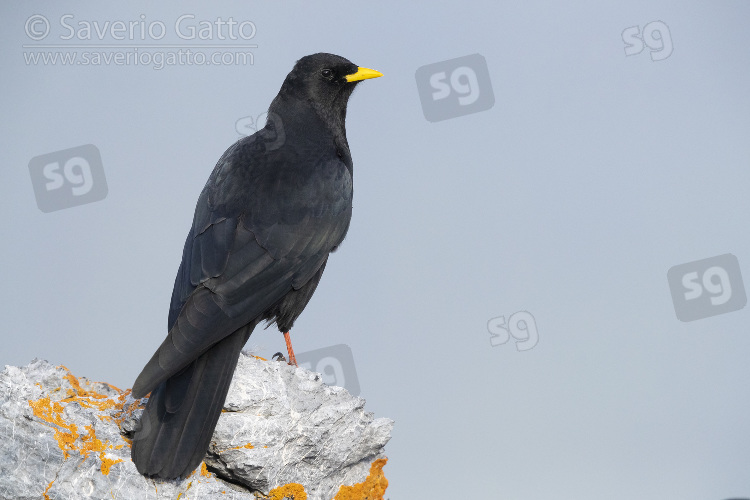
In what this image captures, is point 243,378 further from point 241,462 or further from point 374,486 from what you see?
point 374,486

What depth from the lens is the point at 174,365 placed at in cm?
493

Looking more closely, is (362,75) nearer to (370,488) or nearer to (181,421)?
(370,488)

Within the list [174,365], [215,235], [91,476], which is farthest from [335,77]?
[91,476]

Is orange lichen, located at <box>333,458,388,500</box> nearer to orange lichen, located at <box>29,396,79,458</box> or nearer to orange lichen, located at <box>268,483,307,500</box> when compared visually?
orange lichen, located at <box>268,483,307,500</box>

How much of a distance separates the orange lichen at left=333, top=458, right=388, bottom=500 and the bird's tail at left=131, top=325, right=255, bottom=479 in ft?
4.21

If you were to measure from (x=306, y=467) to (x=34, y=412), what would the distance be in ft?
5.88

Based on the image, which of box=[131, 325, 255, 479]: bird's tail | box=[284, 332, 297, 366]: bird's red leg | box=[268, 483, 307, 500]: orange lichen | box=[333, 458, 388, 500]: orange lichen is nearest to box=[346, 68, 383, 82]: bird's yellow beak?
box=[284, 332, 297, 366]: bird's red leg

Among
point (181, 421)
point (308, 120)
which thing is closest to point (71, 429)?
point (181, 421)

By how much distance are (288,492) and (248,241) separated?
5.79ft

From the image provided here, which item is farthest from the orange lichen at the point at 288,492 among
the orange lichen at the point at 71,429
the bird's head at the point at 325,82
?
the bird's head at the point at 325,82

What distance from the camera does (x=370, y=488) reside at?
586 centimetres

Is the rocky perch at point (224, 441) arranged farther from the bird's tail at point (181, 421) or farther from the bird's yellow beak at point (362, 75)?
the bird's yellow beak at point (362, 75)

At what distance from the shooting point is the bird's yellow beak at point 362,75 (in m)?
7.48

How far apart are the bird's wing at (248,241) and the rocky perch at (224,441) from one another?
0.54m
